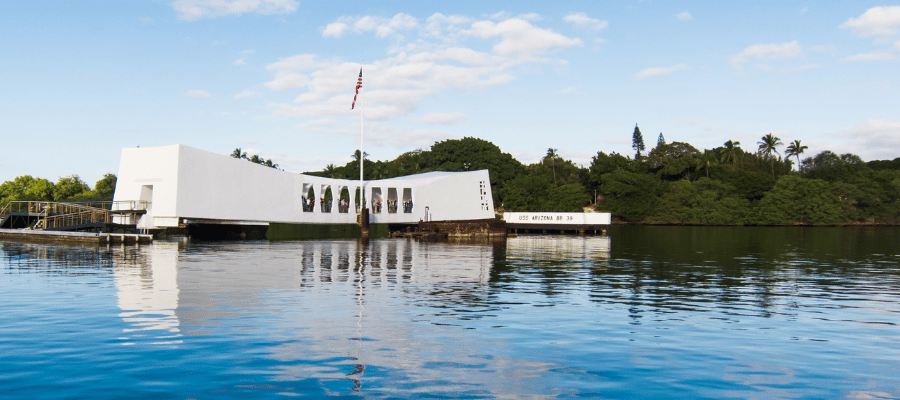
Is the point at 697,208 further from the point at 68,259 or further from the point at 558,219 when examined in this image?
the point at 68,259

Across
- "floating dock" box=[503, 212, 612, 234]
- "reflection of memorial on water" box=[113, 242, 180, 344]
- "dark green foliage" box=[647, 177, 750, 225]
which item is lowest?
"reflection of memorial on water" box=[113, 242, 180, 344]

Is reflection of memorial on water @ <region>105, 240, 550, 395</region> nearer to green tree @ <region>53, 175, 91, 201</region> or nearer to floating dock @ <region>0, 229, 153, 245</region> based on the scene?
floating dock @ <region>0, 229, 153, 245</region>

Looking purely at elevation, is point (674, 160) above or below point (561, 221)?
above

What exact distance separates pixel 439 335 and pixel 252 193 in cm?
3989

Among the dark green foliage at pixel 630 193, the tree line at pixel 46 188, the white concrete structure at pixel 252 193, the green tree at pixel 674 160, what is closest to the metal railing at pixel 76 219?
the white concrete structure at pixel 252 193

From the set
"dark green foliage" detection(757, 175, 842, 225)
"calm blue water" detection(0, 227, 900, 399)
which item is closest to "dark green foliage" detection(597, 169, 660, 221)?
"dark green foliage" detection(757, 175, 842, 225)

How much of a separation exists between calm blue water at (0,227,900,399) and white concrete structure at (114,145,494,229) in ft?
71.1

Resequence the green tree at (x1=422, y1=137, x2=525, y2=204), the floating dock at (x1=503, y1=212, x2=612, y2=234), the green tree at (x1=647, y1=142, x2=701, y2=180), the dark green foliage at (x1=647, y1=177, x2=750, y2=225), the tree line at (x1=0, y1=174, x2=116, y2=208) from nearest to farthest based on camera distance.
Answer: the floating dock at (x1=503, y1=212, x2=612, y2=234), the tree line at (x1=0, y1=174, x2=116, y2=208), the green tree at (x1=422, y1=137, x2=525, y2=204), the dark green foliage at (x1=647, y1=177, x2=750, y2=225), the green tree at (x1=647, y1=142, x2=701, y2=180)

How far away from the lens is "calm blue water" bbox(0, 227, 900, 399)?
7590 mm

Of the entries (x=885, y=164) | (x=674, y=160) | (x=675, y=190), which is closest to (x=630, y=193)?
(x=675, y=190)

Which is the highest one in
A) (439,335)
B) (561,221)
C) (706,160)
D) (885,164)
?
(885,164)

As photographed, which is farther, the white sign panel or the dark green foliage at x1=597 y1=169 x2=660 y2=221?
the dark green foliage at x1=597 y1=169 x2=660 y2=221

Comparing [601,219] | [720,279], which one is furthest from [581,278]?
[601,219]

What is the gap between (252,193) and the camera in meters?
47.5
